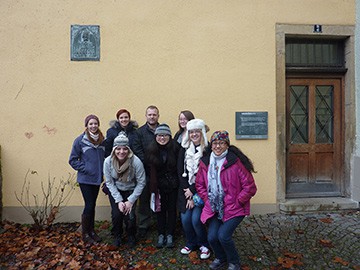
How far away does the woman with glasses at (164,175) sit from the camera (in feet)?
11.4

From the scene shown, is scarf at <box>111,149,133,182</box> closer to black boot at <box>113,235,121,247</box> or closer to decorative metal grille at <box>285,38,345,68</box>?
black boot at <box>113,235,121,247</box>

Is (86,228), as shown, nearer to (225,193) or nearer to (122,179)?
(122,179)

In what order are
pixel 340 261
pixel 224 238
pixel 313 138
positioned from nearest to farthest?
pixel 224 238, pixel 340 261, pixel 313 138

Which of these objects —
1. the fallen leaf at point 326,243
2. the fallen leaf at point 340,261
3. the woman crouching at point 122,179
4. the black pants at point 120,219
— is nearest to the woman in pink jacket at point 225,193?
the woman crouching at point 122,179

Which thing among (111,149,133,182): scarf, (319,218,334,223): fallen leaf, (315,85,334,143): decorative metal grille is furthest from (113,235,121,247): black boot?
(315,85,334,143): decorative metal grille

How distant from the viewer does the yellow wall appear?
4.57 m

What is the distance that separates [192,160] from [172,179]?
0.44m

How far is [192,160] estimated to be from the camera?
3.30 metres

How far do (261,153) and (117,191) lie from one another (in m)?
2.63

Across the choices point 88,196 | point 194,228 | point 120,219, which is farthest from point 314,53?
point 88,196

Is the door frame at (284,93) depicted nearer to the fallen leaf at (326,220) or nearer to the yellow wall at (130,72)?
the yellow wall at (130,72)

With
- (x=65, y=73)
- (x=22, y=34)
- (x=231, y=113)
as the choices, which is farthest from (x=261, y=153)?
(x=22, y=34)

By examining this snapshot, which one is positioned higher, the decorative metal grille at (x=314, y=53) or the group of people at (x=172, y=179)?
the decorative metal grille at (x=314, y=53)

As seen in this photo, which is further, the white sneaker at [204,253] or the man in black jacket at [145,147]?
the man in black jacket at [145,147]
